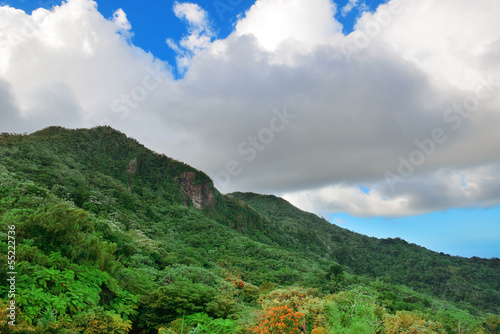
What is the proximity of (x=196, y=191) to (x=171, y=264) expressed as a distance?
43.2m

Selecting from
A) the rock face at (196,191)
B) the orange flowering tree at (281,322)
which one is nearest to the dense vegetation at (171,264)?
the orange flowering tree at (281,322)

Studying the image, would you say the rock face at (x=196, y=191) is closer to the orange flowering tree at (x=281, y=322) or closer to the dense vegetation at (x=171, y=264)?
the dense vegetation at (x=171, y=264)

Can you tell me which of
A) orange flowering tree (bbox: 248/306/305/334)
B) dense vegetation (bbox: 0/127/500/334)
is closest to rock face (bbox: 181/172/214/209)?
dense vegetation (bbox: 0/127/500/334)

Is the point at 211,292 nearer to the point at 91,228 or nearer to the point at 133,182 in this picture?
the point at 91,228

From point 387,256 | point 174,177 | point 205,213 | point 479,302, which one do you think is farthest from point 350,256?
point 174,177

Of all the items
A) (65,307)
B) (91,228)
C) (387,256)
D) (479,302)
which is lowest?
(65,307)

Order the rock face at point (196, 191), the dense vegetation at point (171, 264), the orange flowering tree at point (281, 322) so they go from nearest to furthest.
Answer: the orange flowering tree at point (281, 322) → the dense vegetation at point (171, 264) → the rock face at point (196, 191)

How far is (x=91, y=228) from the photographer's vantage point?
1140cm

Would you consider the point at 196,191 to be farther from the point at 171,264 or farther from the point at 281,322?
the point at 281,322

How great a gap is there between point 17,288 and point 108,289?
3.23m

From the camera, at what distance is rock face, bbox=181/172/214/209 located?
202 ft

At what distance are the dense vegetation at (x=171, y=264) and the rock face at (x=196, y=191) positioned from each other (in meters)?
0.31

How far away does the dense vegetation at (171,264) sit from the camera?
7805 millimetres

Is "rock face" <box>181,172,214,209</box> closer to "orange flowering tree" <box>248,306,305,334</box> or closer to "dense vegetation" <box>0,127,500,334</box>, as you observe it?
"dense vegetation" <box>0,127,500,334</box>
